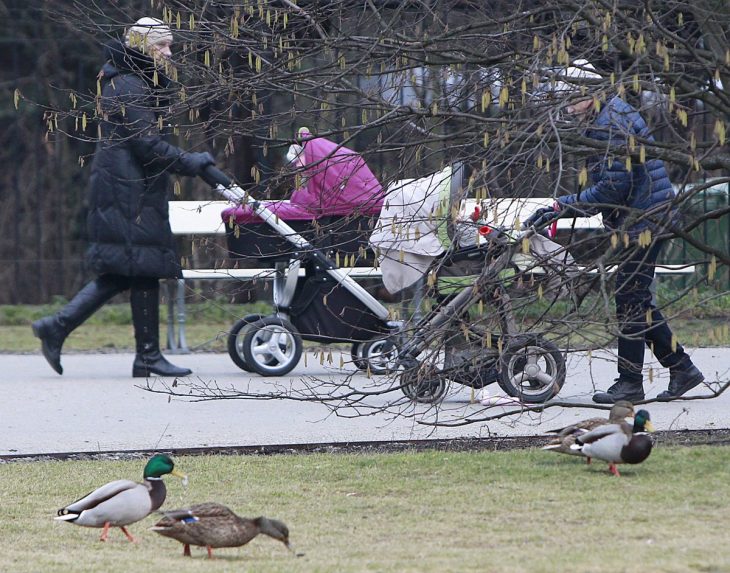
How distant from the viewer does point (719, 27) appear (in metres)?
7.04

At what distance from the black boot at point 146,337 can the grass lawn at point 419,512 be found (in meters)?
3.40

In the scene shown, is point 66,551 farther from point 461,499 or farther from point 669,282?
point 669,282

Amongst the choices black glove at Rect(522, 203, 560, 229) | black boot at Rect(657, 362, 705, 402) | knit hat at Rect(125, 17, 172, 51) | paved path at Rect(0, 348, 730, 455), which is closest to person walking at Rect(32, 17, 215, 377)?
paved path at Rect(0, 348, 730, 455)

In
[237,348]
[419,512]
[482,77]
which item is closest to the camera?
[419,512]

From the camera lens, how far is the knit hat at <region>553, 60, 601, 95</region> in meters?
6.32

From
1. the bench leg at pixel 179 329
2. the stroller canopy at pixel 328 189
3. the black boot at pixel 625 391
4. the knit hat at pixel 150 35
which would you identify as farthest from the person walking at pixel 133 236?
the black boot at pixel 625 391

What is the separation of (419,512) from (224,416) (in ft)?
10.8

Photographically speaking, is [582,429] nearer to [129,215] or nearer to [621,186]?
[621,186]

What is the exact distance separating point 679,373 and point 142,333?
394 cm

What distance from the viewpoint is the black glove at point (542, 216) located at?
6.63 m

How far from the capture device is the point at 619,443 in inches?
245

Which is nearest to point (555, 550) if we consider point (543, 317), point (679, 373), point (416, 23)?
point (543, 317)

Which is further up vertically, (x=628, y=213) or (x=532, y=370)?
(x=628, y=213)

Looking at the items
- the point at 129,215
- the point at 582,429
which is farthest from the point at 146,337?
the point at 582,429
